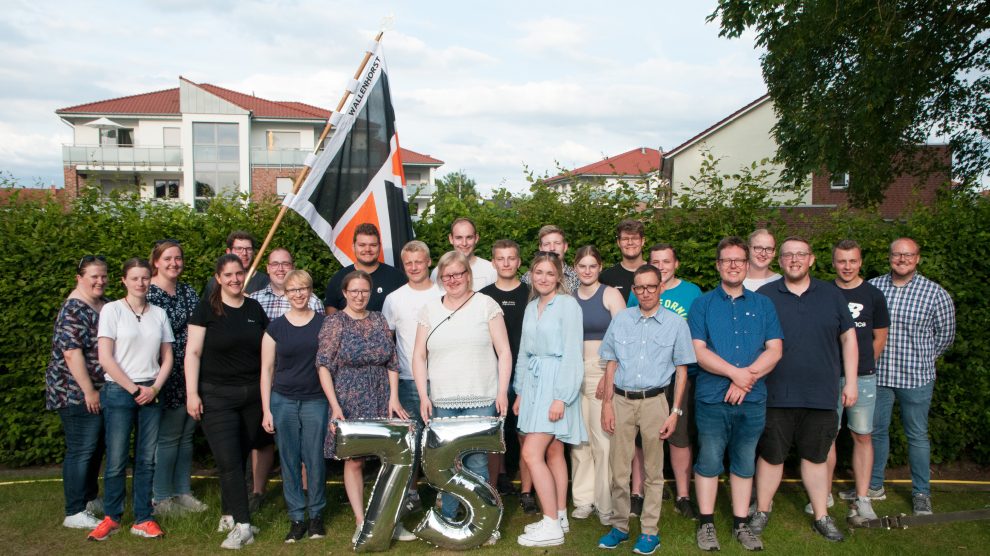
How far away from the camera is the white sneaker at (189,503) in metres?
5.58

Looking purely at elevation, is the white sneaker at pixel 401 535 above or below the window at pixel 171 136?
below

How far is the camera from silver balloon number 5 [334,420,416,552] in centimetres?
468

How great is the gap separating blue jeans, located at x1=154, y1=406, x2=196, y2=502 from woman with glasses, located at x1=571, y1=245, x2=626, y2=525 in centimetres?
304

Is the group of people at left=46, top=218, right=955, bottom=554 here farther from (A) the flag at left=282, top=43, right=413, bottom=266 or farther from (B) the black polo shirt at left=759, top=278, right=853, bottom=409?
(A) the flag at left=282, top=43, right=413, bottom=266

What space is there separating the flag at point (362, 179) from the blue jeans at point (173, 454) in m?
1.84

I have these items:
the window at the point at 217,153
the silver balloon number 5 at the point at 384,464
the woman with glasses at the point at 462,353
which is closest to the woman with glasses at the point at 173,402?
the silver balloon number 5 at the point at 384,464

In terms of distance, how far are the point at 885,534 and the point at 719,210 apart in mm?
3041

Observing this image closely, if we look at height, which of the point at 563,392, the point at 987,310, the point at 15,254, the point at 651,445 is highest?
the point at 15,254

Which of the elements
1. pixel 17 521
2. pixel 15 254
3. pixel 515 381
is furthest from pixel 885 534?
pixel 15 254

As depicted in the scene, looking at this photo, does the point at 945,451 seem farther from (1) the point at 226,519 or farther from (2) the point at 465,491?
(1) the point at 226,519

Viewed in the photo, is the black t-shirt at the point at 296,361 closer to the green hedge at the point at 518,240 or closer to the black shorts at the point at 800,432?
the green hedge at the point at 518,240

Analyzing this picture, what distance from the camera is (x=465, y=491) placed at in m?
4.71

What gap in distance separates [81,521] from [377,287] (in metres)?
2.77

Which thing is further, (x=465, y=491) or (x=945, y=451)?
(x=945, y=451)
